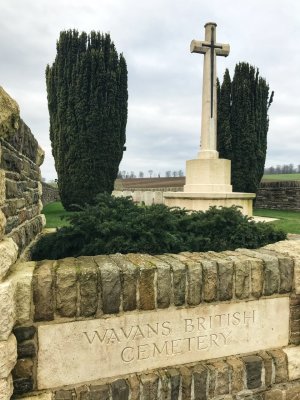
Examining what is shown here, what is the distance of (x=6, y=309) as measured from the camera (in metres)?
1.76

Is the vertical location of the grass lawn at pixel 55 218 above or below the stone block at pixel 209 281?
below

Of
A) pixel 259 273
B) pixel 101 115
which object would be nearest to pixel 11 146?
pixel 259 273

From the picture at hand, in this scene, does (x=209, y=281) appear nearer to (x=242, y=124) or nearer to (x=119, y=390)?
(x=119, y=390)

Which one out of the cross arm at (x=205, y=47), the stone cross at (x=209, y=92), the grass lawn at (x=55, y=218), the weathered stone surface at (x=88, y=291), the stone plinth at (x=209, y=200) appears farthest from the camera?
the cross arm at (x=205, y=47)

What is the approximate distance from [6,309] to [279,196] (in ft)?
55.5

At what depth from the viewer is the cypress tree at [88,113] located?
11469 millimetres

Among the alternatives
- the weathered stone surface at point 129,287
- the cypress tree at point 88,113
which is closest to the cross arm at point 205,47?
the cypress tree at point 88,113

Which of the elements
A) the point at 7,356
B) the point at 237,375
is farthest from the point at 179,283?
the point at 7,356

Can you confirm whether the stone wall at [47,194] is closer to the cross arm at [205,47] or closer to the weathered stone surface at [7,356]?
the cross arm at [205,47]

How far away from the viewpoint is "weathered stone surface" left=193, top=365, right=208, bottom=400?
2.30 metres

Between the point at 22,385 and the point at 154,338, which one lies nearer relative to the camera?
the point at 22,385

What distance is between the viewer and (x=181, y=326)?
7.68 feet

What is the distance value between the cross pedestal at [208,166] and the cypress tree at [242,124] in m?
5.69

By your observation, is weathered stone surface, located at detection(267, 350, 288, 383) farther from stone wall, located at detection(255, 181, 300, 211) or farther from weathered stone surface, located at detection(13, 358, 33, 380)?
stone wall, located at detection(255, 181, 300, 211)
